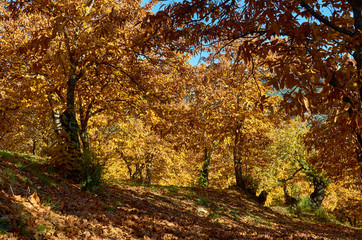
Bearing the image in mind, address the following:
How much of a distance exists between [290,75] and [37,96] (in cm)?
681

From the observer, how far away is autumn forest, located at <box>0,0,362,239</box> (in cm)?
294

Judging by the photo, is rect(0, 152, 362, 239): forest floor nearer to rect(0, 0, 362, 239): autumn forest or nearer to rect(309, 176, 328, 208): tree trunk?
rect(0, 0, 362, 239): autumn forest

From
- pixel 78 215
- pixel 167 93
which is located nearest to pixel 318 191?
pixel 167 93

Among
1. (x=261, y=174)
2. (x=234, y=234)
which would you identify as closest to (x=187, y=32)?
(x=234, y=234)

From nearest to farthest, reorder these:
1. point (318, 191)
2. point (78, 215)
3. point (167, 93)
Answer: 1. point (78, 215)
2. point (167, 93)
3. point (318, 191)

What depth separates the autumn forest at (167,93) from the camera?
116 inches

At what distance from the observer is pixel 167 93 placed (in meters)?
7.39

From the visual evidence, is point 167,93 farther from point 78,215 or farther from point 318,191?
point 318,191

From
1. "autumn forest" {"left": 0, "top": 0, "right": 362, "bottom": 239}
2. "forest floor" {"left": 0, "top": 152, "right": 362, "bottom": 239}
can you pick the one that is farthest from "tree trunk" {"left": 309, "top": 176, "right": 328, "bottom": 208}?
"forest floor" {"left": 0, "top": 152, "right": 362, "bottom": 239}

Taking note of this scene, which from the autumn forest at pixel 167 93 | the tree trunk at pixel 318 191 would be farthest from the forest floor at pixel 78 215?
the tree trunk at pixel 318 191

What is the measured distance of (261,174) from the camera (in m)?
12.8

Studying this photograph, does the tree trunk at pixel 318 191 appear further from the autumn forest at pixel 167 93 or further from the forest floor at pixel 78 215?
the forest floor at pixel 78 215

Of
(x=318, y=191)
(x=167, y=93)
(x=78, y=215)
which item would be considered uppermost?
(x=167, y=93)

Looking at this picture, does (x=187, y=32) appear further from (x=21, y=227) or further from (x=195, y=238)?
(x=195, y=238)
